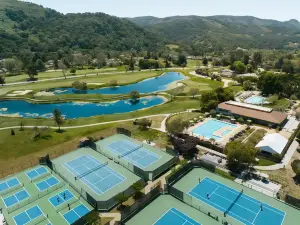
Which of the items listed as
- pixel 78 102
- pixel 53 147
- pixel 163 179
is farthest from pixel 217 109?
pixel 78 102

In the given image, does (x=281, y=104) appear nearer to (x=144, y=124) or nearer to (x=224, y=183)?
(x=144, y=124)

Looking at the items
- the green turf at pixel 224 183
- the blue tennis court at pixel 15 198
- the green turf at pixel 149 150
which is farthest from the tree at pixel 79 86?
the green turf at pixel 224 183

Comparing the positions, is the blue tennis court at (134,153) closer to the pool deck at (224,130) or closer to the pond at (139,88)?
the pool deck at (224,130)

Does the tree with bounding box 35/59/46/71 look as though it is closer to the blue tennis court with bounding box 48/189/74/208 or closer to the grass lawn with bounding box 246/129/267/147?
the blue tennis court with bounding box 48/189/74/208

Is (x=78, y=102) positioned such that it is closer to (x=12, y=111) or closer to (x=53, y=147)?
(x=12, y=111)

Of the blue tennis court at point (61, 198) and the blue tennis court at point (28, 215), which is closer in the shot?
the blue tennis court at point (28, 215)

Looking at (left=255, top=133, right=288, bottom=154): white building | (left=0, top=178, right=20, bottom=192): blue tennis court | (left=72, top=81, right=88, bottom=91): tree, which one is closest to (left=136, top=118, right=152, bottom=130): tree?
(left=255, top=133, right=288, bottom=154): white building

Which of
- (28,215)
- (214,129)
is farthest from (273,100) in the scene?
(28,215)
